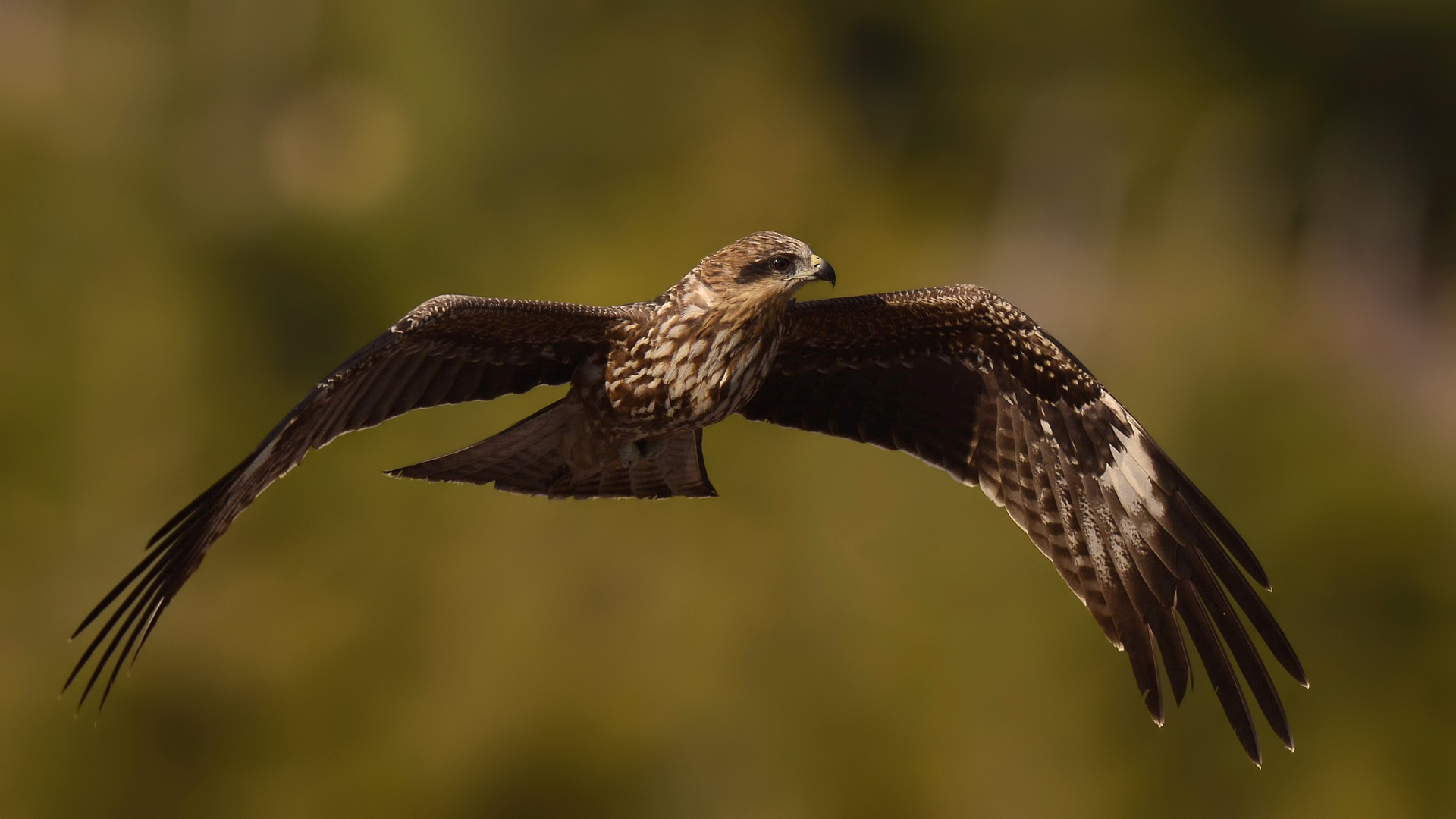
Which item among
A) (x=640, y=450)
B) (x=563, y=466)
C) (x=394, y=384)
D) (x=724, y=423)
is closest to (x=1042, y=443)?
(x=640, y=450)

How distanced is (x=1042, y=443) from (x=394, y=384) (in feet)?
11.1

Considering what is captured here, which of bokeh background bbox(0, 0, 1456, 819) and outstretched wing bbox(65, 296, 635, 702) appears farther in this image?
bokeh background bbox(0, 0, 1456, 819)

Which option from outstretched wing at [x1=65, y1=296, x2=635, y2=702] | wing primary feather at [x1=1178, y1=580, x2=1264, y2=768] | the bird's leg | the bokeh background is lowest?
the bokeh background

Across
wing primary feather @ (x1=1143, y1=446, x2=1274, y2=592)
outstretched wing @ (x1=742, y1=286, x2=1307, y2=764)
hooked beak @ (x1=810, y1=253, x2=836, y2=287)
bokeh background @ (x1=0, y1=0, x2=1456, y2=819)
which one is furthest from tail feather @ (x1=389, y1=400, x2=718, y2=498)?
bokeh background @ (x1=0, y1=0, x2=1456, y2=819)

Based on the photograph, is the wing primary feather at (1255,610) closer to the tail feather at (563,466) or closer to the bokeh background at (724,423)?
the tail feather at (563,466)

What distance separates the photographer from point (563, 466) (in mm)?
7480

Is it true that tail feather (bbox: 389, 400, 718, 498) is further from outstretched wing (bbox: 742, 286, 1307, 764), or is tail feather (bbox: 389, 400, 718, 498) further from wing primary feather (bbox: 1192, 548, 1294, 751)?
wing primary feather (bbox: 1192, 548, 1294, 751)

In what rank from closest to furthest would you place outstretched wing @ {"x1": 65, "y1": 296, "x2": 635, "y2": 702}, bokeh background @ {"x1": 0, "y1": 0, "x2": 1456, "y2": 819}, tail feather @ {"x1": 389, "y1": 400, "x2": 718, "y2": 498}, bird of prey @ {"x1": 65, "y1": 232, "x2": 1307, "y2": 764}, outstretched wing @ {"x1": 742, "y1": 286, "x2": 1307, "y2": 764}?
1. outstretched wing @ {"x1": 65, "y1": 296, "x2": 635, "y2": 702}
2. bird of prey @ {"x1": 65, "y1": 232, "x2": 1307, "y2": 764}
3. tail feather @ {"x1": 389, "y1": 400, "x2": 718, "y2": 498}
4. outstretched wing @ {"x1": 742, "y1": 286, "x2": 1307, "y2": 764}
5. bokeh background @ {"x1": 0, "y1": 0, "x2": 1456, "y2": 819}

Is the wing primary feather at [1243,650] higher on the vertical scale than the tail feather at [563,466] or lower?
lower

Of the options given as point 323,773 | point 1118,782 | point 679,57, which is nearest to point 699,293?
point 1118,782

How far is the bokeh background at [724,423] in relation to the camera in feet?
74.8

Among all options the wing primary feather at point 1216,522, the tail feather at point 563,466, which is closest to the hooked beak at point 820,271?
the tail feather at point 563,466

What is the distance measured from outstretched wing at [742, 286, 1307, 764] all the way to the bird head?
493 mm

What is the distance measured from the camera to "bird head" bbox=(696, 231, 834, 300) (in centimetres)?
671
